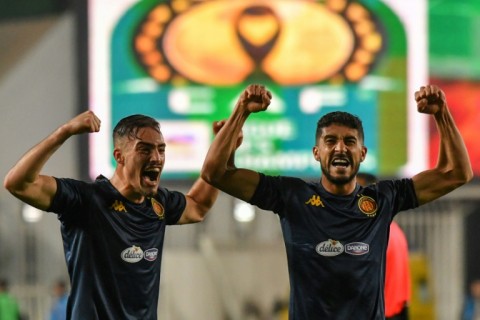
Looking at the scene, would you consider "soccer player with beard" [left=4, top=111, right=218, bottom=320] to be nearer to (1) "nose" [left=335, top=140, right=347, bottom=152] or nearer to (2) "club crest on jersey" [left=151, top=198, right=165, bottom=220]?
(2) "club crest on jersey" [left=151, top=198, right=165, bottom=220]

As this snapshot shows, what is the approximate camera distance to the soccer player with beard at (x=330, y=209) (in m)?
5.80

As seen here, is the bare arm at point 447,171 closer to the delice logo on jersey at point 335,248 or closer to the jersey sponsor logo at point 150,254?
the delice logo on jersey at point 335,248

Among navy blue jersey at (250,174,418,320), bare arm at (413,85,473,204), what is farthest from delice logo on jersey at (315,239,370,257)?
bare arm at (413,85,473,204)

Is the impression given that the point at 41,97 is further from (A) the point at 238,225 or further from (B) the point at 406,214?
(B) the point at 406,214

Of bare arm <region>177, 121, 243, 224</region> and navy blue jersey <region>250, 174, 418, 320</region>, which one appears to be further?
bare arm <region>177, 121, 243, 224</region>

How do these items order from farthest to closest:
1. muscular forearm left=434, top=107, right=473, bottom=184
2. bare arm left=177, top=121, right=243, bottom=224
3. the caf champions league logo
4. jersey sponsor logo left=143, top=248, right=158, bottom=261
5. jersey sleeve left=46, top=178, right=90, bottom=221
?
the caf champions league logo, bare arm left=177, top=121, right=243, bottom=224, muscular forearm left=434, top=107, right=473, bottom=184, jersey sponsor logo left=143, top=248, right=158, bottom=261, jersey sleeve left=46, top=178, right=90, bottom=221

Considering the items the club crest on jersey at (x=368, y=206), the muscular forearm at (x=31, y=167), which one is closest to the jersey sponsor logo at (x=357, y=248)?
the club crest on jersey at (x=368, y=206)

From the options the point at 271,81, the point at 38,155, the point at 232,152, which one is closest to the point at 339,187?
the point at 232,152

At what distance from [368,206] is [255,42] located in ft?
29.8

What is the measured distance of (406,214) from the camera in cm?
1619

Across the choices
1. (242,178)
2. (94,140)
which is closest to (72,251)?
(242,178)

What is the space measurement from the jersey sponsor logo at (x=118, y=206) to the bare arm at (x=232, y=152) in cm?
41

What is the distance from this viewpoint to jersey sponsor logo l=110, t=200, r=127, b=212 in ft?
19.6

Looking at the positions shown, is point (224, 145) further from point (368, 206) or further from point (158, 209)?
point (368, 206)
